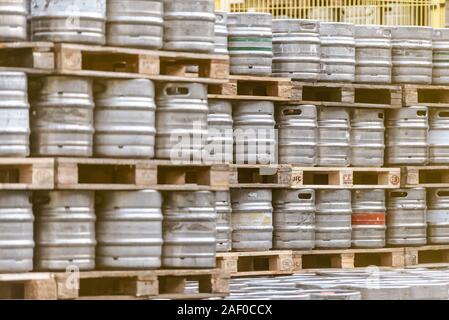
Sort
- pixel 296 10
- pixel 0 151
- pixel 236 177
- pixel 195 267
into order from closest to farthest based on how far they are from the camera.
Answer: pixel 0 151 → pixel 195 267 → pixel 236 177 → pixel 296 10

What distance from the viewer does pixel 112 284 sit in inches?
326

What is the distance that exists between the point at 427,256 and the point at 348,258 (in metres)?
1.05

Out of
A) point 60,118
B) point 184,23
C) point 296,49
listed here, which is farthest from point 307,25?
point 60,118

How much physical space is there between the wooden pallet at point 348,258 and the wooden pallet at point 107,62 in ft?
7.36

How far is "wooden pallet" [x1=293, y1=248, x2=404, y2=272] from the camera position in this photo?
10.3 m

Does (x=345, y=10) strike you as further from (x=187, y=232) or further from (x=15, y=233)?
(x=15, y=233)

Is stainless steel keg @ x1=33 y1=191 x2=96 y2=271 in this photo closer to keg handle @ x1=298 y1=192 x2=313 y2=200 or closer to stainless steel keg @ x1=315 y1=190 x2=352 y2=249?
keg handle @ x1=298 y1=192 x2=313 y2=200

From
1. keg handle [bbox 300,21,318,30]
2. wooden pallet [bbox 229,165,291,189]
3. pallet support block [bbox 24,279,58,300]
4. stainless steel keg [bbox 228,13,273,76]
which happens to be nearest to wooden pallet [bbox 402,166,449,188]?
wooden pallet [bbox 229,165,291,189]

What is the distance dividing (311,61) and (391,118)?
99cm

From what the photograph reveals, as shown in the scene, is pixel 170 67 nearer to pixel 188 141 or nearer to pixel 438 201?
pixel 188 141

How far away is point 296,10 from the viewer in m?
12.6

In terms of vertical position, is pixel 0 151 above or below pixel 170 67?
below

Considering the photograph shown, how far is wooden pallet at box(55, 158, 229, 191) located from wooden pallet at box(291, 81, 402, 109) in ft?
6.37
